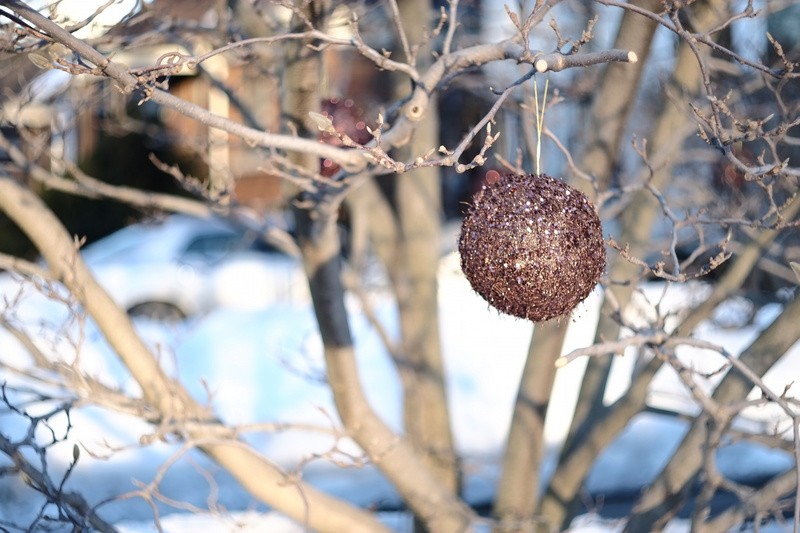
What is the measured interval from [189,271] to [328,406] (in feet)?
15.3

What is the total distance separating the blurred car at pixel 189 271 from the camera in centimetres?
1021

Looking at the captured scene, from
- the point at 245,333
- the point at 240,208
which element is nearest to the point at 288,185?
the point at 240,208

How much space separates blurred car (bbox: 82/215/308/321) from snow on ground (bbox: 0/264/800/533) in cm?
247

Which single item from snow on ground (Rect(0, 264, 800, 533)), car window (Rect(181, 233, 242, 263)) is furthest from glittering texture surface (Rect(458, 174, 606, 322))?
car window (Rect(181, 233, 242, 263))

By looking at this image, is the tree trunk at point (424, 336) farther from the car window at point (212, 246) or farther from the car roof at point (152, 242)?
the car window at point (212, 246)

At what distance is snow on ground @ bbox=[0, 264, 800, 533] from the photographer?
5.85m

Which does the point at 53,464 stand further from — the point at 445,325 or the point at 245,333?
the point at 445,325

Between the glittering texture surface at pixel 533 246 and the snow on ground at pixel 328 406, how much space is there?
343 centimetres

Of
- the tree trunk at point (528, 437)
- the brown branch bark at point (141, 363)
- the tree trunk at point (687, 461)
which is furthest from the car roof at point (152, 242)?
the tree trunk at point (687, 461)

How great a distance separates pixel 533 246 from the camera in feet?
6.71

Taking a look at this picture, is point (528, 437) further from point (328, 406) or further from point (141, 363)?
point (328, 406)

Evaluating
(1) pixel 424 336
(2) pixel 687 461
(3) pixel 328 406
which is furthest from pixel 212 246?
(2) pixel 687 461

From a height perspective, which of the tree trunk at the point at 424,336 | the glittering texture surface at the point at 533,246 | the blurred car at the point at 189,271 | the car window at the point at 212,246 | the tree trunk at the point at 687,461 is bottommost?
the glittering texture surface at the point at 533,246

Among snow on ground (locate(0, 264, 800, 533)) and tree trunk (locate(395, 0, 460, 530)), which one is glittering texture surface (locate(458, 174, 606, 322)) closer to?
tree trunk (locate(395, 0, 460, 530))
